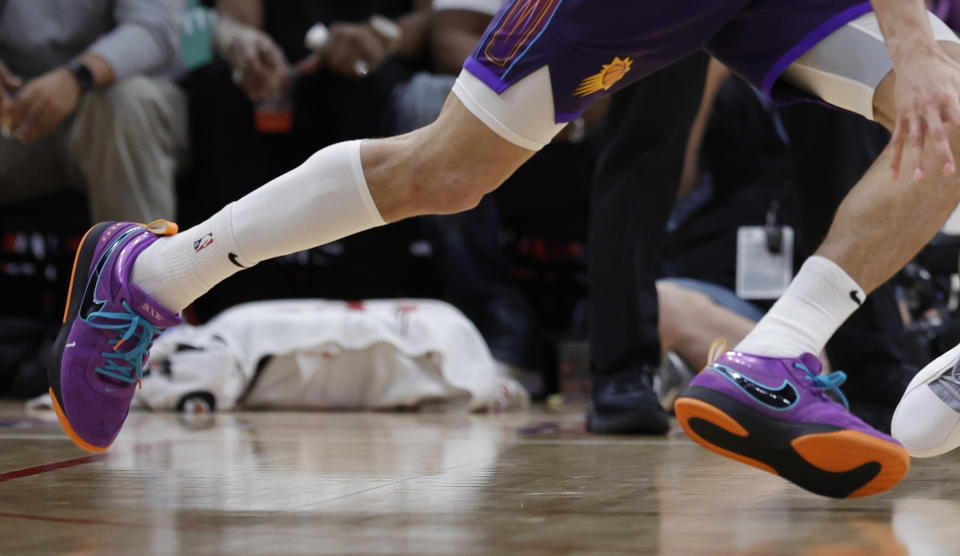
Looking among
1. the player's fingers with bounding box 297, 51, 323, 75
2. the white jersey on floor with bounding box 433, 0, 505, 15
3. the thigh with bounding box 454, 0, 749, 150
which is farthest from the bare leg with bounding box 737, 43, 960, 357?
the player's fingers with bounding box 297, 51, 323, 75

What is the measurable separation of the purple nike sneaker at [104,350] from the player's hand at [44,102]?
1.66 meters

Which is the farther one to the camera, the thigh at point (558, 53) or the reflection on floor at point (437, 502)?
the thigh at point (558, 53)

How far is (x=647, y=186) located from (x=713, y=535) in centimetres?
111

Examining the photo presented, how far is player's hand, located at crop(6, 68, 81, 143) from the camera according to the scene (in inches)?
110

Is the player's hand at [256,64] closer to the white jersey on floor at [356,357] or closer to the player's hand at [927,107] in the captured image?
the white jersey on floor at [356,357]

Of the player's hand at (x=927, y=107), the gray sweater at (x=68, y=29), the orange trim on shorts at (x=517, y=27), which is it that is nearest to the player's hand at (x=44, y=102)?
the gray sweater at (x=68, y=29)

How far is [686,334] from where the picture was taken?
7.45 ft

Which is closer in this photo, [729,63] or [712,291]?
[729,63]

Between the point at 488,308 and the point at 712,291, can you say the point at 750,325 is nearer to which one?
the point at 712,291

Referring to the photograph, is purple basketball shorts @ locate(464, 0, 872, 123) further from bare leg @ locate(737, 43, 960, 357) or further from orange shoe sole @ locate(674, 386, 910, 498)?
orange shoe sole @ locate(674, 386, 910, 498)

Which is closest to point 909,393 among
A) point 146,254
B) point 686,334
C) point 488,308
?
point 146,254

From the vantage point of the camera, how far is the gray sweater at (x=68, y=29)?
9.95ft

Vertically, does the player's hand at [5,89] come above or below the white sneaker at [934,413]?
below

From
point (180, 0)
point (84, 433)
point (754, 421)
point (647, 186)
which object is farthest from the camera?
point (180, 0)
